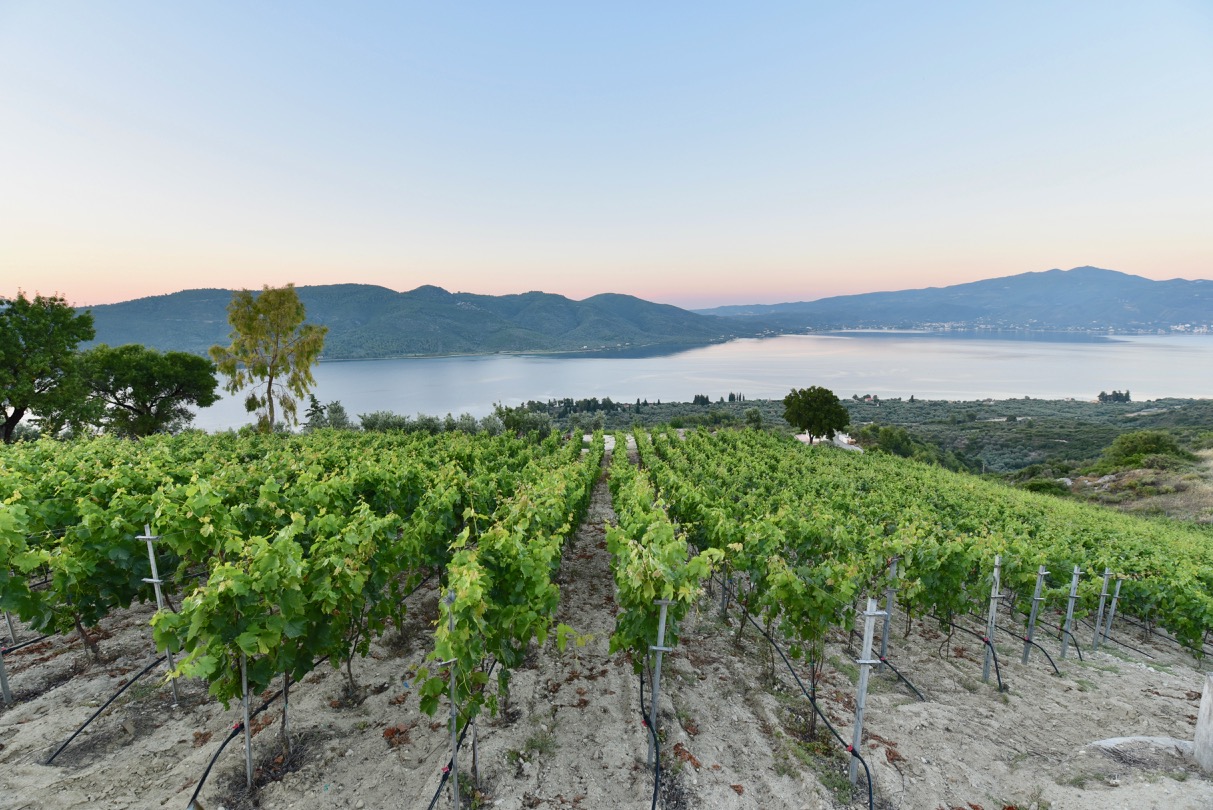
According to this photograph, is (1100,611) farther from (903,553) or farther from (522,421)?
(522,421)

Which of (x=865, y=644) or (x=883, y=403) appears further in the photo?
(x=883, y=403)

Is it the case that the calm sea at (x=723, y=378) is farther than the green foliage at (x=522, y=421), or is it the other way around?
the calm sea at (x=723, y=378)

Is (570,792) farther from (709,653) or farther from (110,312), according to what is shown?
(110,312)

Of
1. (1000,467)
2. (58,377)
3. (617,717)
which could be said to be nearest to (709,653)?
(617,717)

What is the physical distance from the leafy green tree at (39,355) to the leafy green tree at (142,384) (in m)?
3.01

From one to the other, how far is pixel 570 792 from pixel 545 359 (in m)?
190

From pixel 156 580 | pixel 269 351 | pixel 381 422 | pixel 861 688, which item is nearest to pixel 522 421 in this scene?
pixel 381 422

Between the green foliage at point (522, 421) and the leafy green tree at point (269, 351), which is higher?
the leafy green tree at point (269, 351)

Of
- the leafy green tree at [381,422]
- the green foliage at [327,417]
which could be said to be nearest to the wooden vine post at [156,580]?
the leafy green tree at [381,422]

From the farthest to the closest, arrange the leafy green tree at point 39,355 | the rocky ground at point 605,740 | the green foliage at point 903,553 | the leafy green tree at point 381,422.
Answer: the leafy green tree at point 381,422 < the leafy green tree at point 39,355 < the green foliage at point 903,553 < the rocky ground at point 605,740

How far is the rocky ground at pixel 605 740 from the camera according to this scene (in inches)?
156

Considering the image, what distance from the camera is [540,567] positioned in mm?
4684

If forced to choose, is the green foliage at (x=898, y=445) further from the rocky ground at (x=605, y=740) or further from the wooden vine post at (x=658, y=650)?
the wooden vine post at (x=658, y=650)

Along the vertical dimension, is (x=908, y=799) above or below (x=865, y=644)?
below
